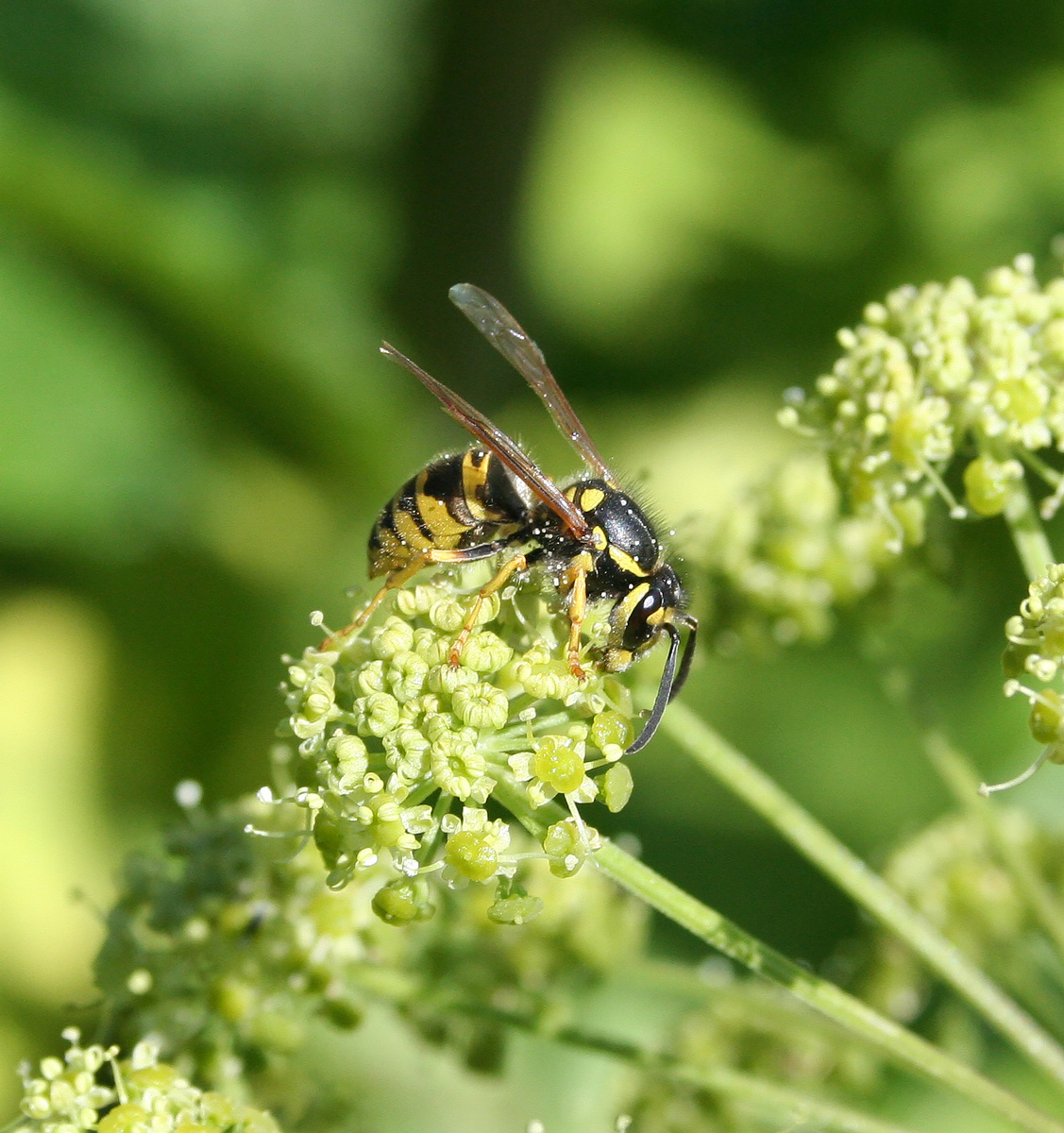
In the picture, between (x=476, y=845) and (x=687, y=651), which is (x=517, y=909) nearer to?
(x=476, y=845)

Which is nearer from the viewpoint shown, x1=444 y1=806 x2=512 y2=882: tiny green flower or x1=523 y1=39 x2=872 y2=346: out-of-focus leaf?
x1=444 y1=806 x2=512 y2=882: tiny green flower

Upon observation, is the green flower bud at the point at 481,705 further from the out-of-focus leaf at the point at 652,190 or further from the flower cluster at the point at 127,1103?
the out-of-focus leaf at the point at 652,190

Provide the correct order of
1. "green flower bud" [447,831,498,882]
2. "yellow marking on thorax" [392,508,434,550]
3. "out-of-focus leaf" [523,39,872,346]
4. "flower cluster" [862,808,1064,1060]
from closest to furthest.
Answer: "green flower bud" [447,831,498,882]
"yellow marking on thorax" [392,508,434,550]
"flower cluster" [862,808,1064,1060]
"out-of-focus leaf" [523,39,872,346]

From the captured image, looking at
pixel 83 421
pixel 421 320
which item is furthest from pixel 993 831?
pixel 83 421

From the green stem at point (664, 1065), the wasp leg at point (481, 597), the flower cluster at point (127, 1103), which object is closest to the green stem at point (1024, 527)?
the wasp leg at point (481, 597)

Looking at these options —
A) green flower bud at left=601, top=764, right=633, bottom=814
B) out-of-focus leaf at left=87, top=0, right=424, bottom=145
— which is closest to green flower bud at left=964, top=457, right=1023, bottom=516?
green flower bud at left=601, top=764, right=633, bottom=814

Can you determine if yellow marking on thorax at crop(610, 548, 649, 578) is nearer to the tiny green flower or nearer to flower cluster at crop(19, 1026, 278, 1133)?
the tiny green flower

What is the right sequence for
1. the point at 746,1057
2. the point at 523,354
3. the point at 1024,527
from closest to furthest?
the point at 1024,527
the point at 523,354
the point at 746,1057
